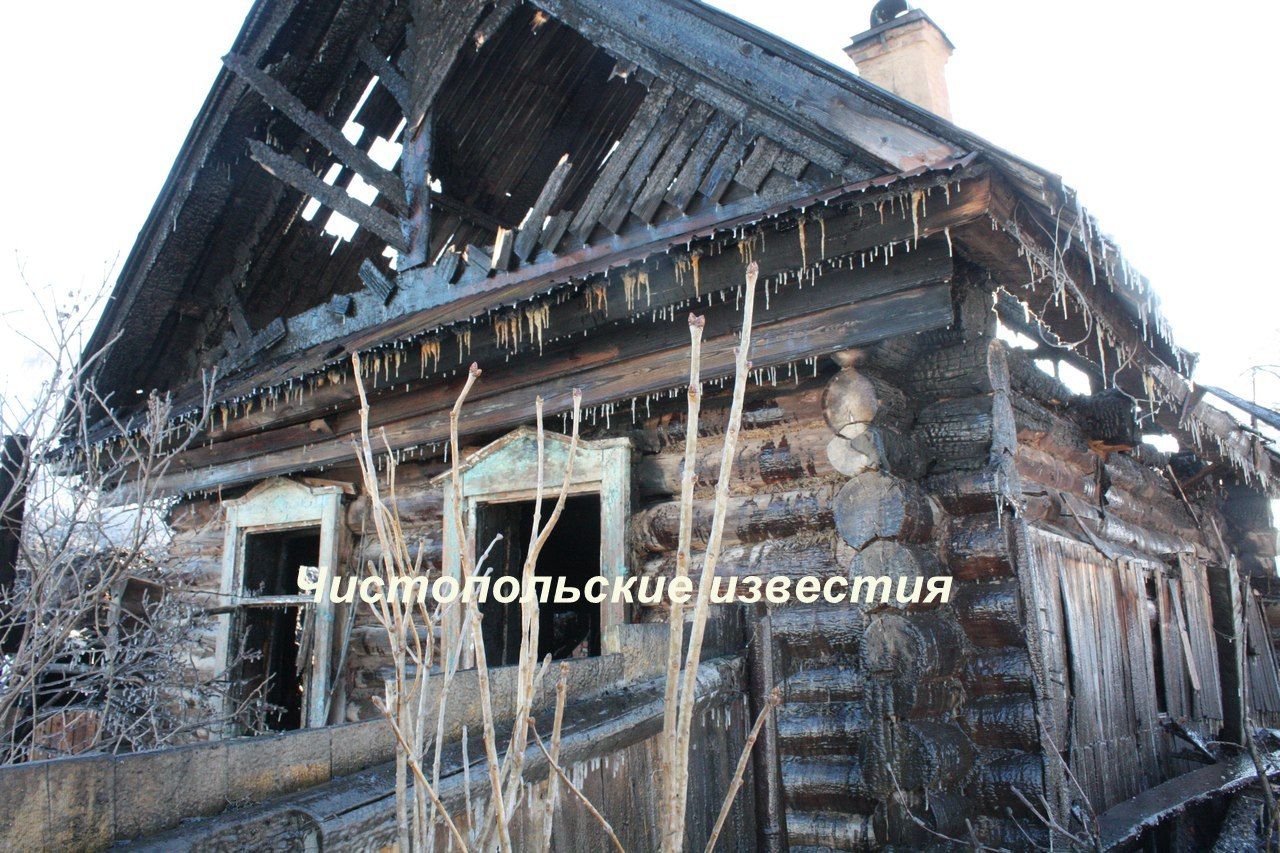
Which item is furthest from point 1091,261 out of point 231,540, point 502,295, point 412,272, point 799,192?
point 231,540

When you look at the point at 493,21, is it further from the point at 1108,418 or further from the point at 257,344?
the point at 1108,418

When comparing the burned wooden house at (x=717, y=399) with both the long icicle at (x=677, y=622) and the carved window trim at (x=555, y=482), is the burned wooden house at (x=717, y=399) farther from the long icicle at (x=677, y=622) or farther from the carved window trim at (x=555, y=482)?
the long icicle at (x=677, y=622)

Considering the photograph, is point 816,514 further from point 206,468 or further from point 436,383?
point 206,468

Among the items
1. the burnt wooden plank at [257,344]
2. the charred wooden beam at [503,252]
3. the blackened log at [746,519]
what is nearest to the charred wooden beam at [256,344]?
the burnt wooden plank at [257,344]

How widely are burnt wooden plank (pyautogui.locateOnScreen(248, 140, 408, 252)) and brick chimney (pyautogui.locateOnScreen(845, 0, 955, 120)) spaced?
4.07 m

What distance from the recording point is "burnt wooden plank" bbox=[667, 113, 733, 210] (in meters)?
5.66

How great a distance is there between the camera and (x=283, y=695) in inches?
340

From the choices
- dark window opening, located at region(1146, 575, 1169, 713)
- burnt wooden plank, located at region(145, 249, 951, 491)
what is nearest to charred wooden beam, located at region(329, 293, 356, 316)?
burnt wooden plank, located at region(145, 249, 951, 491)

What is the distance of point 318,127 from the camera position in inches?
292

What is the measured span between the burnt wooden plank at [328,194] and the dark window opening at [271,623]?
2.43 meters

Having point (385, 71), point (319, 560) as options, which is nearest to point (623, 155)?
point (385, 71)

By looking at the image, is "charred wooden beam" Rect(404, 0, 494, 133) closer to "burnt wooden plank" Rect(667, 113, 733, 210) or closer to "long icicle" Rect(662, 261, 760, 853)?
"burnt wooden plank" Rect(667, 113, 733, 210)

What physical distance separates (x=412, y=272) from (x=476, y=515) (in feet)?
6.73

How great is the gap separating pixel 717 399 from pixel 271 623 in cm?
467
